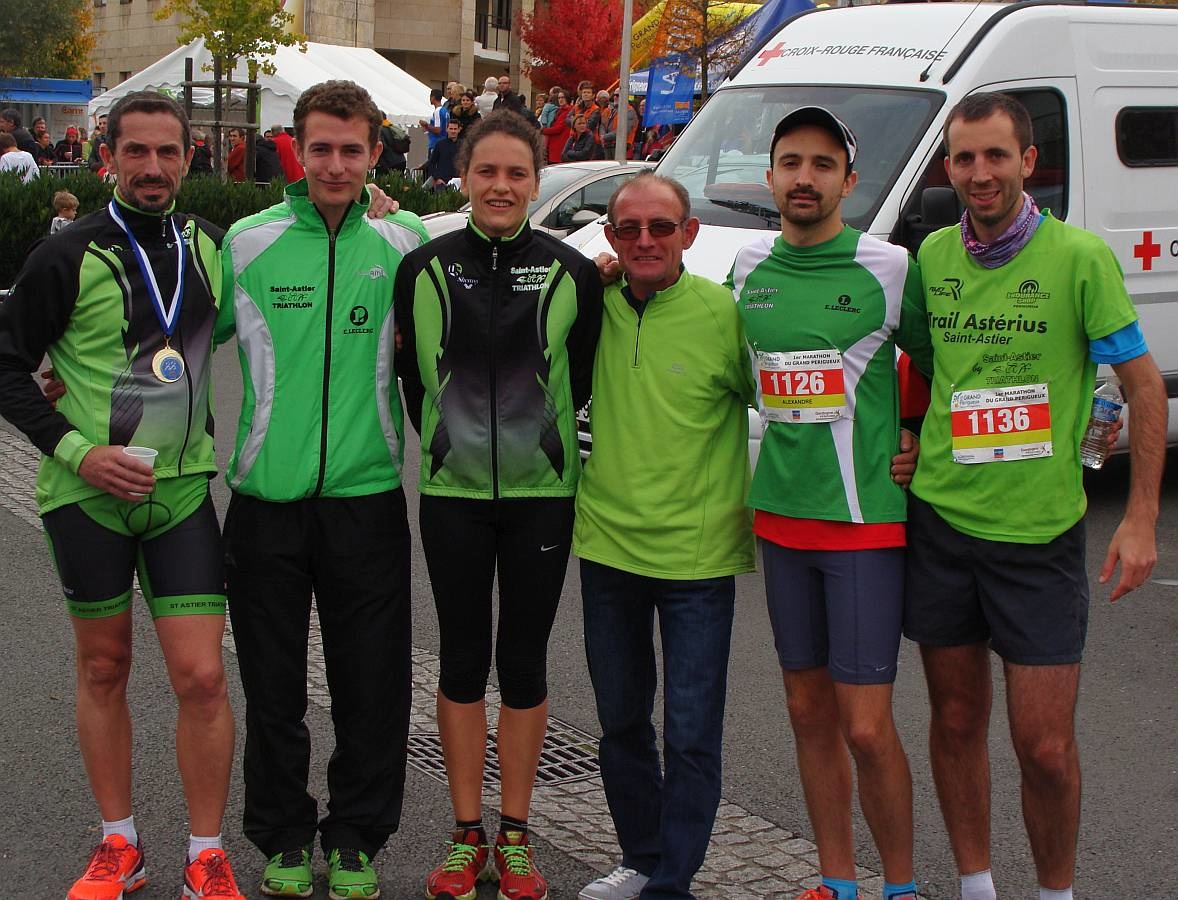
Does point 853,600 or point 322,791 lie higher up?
point 853,600

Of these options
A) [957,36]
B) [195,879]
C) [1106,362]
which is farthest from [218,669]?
[957,36]

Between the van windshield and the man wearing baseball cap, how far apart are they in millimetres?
4269

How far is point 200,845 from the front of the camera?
3945 millimetres

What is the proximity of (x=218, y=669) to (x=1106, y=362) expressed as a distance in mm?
2388

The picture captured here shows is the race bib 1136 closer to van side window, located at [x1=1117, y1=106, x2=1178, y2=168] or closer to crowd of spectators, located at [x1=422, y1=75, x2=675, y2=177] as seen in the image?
van side window, located at [x1=1117, y1=106, x2=1178, y2=168]

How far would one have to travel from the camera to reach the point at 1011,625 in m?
3.59

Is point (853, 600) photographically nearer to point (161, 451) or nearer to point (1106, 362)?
point (1106, 362)

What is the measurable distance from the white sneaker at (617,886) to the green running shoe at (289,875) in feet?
2.42

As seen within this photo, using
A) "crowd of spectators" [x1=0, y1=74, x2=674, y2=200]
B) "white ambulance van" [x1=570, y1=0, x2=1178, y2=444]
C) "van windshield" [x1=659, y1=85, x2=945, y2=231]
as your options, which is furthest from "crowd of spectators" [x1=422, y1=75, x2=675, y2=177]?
"white ambulance van" [x1=570, y1=0, x2=1178, y2=444]

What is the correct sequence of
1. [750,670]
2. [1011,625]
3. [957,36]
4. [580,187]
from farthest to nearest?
[580,187] < [957,36] < [750,670] < [1011,625]

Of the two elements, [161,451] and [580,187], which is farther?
[580,187]

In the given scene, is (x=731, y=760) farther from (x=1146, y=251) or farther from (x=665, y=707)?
(x=1146, y=251)

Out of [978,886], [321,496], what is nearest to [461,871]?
[321,496]

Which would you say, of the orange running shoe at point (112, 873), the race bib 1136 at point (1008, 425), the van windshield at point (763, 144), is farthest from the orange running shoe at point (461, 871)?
the van windshield at point (763, 144)
